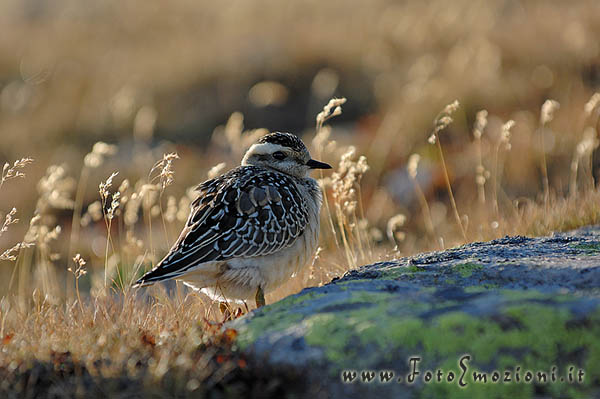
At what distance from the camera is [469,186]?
11656mm

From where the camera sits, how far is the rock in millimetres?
3076

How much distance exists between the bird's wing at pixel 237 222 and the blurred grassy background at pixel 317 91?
112 cm

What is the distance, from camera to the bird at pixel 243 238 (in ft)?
16.9

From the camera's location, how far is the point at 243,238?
526cm

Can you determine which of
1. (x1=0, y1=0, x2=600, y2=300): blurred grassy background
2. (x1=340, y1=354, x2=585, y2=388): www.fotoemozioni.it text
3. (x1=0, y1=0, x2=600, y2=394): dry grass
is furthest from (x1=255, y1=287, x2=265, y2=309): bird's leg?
(x1=340, y1=354, x2=585, y2=388): www.fotoemozioni.it text

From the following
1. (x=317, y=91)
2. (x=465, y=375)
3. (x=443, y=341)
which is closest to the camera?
(x=465, y=375)

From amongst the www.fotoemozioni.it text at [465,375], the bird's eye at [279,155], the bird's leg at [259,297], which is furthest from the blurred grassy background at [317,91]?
the www.fotoemozioni.it text at [465,375]

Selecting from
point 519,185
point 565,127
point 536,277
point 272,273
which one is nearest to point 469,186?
point 519,185

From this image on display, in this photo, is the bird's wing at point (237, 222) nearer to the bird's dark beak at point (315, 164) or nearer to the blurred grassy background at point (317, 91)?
the bird's dark beak at point (315, 164)

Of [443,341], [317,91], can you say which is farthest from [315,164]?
[317,91]

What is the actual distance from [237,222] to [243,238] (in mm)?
194

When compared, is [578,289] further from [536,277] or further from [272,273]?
[272,273]

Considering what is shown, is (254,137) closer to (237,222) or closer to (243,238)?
(237,222)

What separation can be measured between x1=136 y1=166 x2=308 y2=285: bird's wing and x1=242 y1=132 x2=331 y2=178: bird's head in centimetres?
48
